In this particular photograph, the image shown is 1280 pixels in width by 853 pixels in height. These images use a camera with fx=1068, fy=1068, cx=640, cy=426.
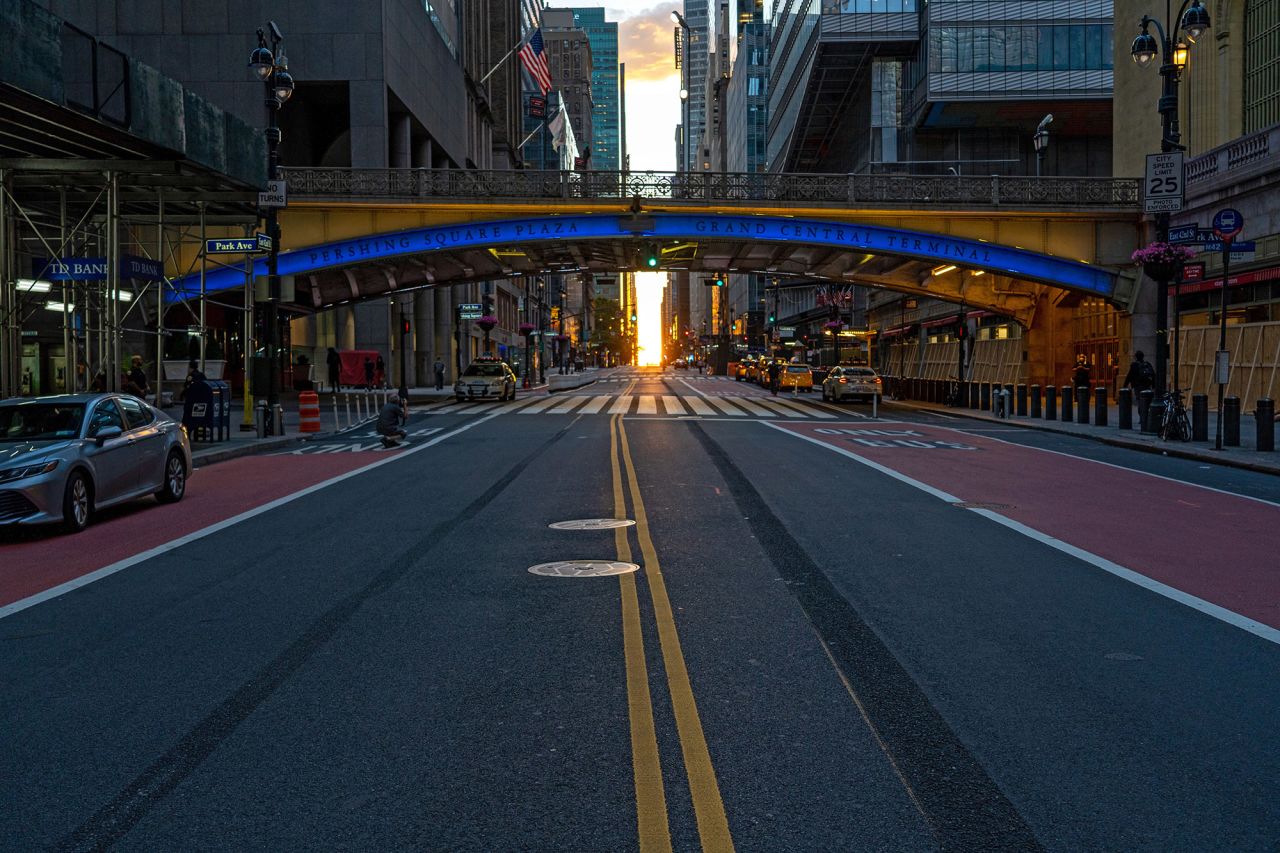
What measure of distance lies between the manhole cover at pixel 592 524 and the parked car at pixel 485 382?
34.5 metres

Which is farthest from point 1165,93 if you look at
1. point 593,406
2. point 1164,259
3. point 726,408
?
point 593,406

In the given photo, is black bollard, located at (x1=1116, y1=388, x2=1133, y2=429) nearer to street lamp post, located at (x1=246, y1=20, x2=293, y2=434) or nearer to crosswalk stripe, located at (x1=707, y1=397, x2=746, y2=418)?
crosswalk stripe, located at (x1=707, y1=397, x2=746, y2=418)

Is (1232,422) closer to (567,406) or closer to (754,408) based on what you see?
(754,408)

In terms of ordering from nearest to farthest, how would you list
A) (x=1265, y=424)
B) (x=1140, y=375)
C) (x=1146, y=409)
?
(x=1265, y=424), (x=1146, y=409), (x=1140, y=375)

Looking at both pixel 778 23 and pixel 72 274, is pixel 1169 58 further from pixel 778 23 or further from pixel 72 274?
pixel 778 23

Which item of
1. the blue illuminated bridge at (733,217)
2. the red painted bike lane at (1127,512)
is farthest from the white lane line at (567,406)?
the red painted bike lane at (1127,512)

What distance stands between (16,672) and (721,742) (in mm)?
4205

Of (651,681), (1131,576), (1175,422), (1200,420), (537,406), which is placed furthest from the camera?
(537,406)

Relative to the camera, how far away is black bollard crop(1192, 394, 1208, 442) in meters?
22.7

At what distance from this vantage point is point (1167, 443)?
22.1 m

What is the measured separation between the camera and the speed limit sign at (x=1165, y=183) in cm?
2312

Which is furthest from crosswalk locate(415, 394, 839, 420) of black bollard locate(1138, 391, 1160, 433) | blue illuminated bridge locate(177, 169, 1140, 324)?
black bollard locate(1138, 391, 1160, 433)

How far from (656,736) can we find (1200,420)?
2143 centimetres

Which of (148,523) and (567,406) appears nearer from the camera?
(148,523)
